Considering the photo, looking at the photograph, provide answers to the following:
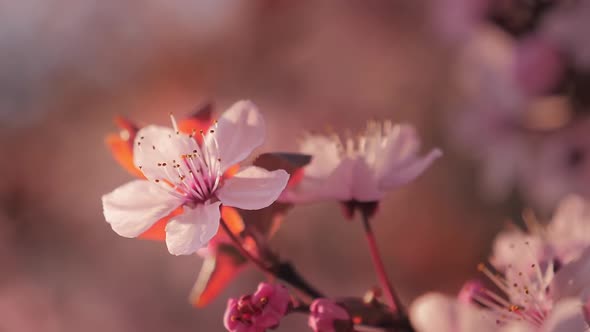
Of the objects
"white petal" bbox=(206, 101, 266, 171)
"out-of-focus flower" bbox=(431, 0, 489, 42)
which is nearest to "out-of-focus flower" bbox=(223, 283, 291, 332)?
"white petal" bbox=(206, 101, 266, 171)

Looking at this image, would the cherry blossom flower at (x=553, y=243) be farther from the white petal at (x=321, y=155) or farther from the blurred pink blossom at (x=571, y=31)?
the blurred pink blossom at (x=571, y=31)

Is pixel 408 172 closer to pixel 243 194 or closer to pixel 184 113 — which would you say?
pixel 243 194

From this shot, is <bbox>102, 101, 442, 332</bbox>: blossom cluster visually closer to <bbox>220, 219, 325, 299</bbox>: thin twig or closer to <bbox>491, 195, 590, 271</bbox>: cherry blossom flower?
<bbox>220, 219, 325, 299</bbox>: thin twig

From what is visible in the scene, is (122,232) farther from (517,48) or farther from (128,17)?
(128,17)

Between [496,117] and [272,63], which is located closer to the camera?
[496,117]

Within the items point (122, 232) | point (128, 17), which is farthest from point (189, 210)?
point (128, 17)

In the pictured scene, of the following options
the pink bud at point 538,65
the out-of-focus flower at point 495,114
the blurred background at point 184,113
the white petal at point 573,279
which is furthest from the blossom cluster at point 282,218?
the blurred background at point 184,113
